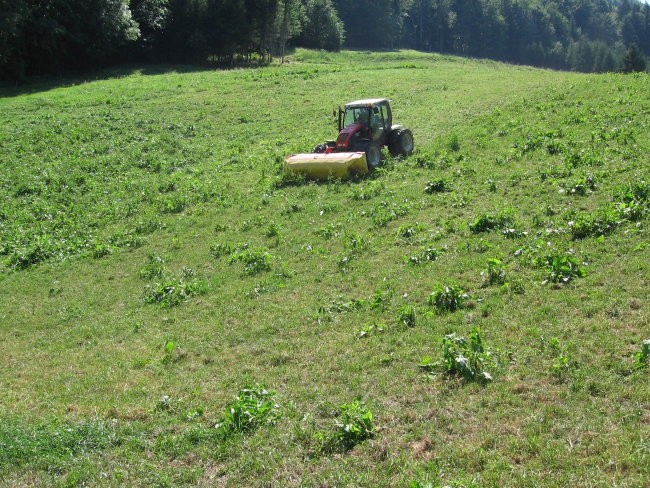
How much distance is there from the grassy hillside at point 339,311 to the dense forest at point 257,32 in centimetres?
2452

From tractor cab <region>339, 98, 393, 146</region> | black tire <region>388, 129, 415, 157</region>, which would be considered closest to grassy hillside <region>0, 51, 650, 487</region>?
black tire <region>388, 129, 415, 157</region>

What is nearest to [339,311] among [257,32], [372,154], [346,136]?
[372,154]

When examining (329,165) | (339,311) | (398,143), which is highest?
(398,143)

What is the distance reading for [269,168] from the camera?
2236 cm

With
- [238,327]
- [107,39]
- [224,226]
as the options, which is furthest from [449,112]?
[107,39]

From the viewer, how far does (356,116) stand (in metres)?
21.5

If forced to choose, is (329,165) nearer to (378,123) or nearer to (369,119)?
(369,119)

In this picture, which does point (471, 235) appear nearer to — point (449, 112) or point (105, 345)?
point (105, 345)

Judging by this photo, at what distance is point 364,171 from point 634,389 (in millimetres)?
13760

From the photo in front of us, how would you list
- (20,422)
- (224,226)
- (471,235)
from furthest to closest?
(224,226) < (471,235) < (20,422)

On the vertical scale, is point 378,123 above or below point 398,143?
above

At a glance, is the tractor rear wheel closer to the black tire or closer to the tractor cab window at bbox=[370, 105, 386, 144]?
the tractor cab window at bbox=[370, 105, 386, 144]

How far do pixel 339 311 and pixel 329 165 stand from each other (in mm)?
9415

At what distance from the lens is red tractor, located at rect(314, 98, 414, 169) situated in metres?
20.6
